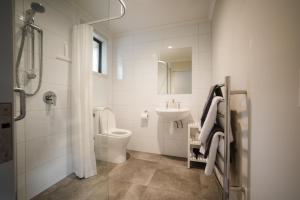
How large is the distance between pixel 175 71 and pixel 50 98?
1.84 meters

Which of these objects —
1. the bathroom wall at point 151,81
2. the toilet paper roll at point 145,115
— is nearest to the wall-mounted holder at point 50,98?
the bathroom wall at point 151,81

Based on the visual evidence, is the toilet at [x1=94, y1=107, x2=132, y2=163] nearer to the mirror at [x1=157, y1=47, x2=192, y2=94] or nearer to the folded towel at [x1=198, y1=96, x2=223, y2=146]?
the mirror at [x1=157, y1=47, x2=192, y2=94]

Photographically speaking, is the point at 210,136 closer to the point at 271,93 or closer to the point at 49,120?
the point at 271,93

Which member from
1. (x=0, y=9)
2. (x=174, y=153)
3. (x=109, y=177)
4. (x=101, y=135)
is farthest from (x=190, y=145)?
(x=0, y=9)

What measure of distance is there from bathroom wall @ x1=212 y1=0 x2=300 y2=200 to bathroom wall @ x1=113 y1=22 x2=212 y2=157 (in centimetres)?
129

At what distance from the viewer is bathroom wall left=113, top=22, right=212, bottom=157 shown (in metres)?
2.23

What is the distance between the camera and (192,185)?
158 cm

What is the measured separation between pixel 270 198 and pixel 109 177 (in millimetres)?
1638

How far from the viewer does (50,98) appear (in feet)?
4.98

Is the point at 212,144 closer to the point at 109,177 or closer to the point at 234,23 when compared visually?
the point at 234,23

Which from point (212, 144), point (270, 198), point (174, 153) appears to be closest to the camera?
point (270, 198)

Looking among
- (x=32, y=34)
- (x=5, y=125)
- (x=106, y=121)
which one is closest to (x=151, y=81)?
(x=106, y=121)

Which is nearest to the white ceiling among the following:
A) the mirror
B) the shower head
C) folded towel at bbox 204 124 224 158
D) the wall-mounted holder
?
the mirror

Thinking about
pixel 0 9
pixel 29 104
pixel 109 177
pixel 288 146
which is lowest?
pixel 109 177
